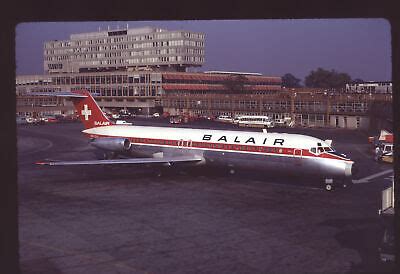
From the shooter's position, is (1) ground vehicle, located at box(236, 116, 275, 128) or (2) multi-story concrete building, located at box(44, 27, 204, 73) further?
(2) multi-story concrete building, located at box(44, 27, 204, 73)

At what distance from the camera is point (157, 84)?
98.4 metres

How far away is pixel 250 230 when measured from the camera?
17156mm

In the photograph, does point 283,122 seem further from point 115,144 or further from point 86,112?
point 115,144

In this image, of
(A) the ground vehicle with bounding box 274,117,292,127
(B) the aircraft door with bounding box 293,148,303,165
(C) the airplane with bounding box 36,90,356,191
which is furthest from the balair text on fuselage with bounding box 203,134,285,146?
(A) the ground vehicle with bounding box 274,117,292,127

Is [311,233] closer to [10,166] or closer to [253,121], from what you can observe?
[10,166]

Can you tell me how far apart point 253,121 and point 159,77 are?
119 ft

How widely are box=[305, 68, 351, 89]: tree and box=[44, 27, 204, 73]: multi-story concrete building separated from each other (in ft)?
141

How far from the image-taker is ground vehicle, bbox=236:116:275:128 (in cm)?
6725

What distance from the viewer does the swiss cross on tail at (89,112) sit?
3462 centimetres

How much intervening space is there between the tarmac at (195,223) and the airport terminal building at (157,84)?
42944 mm

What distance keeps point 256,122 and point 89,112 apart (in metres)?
37.4

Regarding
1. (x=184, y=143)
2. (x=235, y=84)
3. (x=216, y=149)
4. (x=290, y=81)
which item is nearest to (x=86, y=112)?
(x=184, y=143)

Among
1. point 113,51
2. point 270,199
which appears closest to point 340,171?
point 270,199

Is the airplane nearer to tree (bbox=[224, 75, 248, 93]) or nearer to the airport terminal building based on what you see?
the airport terminal building
